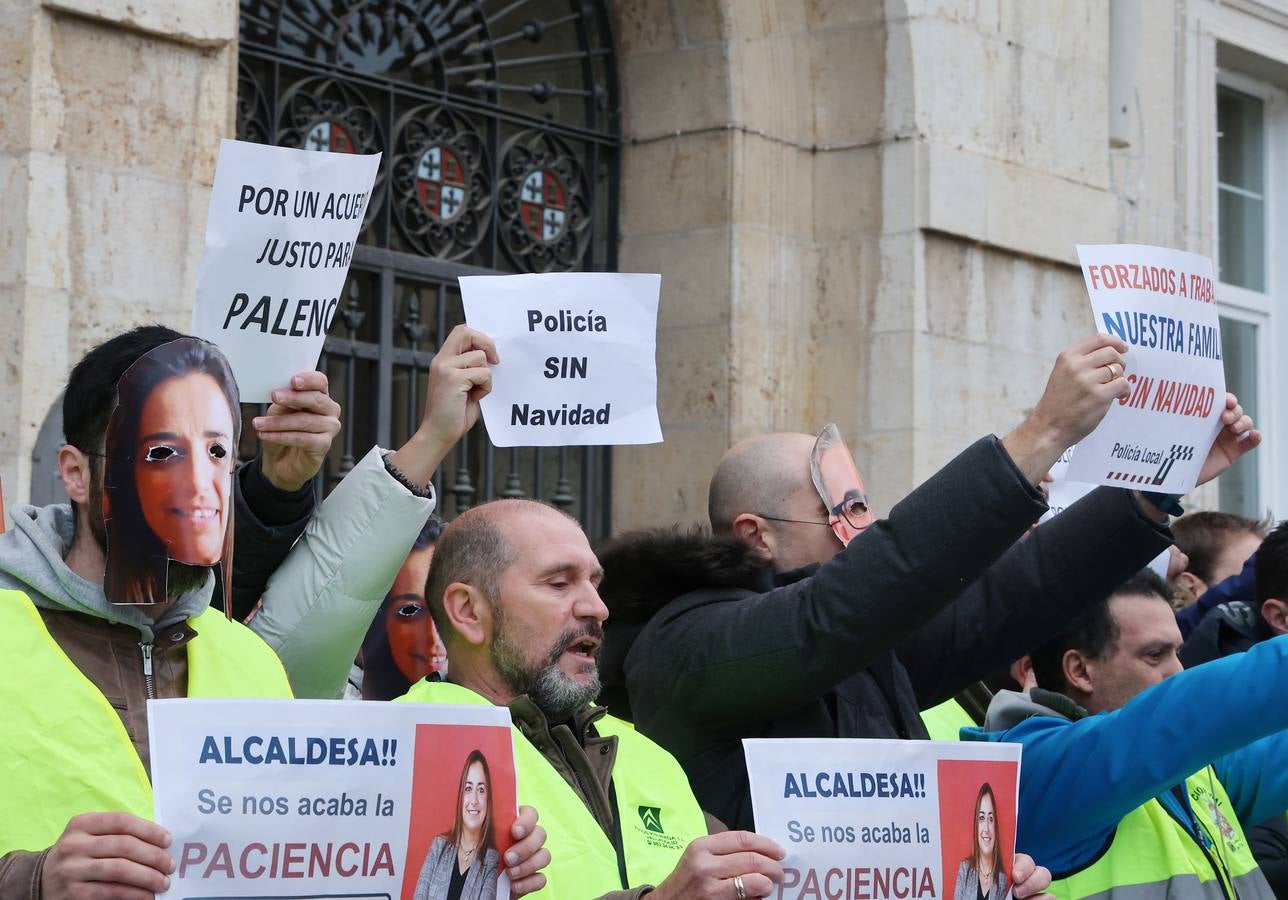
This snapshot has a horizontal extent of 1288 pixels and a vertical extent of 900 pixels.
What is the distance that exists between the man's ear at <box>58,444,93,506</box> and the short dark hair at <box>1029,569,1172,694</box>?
232cm

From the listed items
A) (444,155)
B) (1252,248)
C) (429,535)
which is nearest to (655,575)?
(429,535)

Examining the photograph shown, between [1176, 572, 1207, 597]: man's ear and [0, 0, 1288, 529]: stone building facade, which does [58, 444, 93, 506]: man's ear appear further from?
[0, 0, 1288, 529]: stone building facade

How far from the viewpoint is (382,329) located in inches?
276

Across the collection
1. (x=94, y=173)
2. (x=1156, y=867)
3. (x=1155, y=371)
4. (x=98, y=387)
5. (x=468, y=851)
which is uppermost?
(x=94, y=173)

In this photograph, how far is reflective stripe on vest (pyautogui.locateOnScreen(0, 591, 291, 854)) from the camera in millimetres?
2756

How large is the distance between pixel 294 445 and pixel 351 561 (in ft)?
0.80

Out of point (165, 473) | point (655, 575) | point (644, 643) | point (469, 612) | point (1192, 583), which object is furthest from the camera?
point (1192, 583)

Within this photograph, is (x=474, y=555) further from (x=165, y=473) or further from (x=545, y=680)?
(x=165, y=473)

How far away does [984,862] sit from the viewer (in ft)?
10.6

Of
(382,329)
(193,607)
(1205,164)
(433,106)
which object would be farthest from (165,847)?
(1205,164)

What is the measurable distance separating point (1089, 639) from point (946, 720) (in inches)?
20.3

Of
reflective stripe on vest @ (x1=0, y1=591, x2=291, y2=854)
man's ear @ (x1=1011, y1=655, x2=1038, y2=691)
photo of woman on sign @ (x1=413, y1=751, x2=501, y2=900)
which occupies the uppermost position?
man's ear @ (x1=1011, y1=655, x2=1038, y2=691)

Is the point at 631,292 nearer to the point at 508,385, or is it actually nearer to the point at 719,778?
the point at 508,385

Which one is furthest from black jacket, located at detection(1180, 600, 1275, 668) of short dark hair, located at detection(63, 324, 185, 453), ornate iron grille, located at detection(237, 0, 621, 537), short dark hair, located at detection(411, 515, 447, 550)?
short dark hair, located at detection(63, 324, 185, 453)
